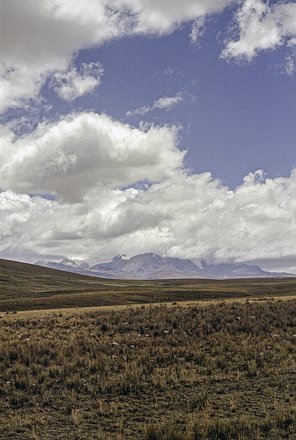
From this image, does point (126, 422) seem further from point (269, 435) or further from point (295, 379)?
point (295, 379)

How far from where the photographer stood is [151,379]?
16.7m

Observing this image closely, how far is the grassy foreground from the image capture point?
40.4 ft

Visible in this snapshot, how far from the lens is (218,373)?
17.3 m

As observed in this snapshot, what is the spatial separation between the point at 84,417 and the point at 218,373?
20.1ft

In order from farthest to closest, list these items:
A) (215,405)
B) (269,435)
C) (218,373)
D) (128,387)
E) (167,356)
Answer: (167,356), (218,373), (128,387), (215,405), (269,435)

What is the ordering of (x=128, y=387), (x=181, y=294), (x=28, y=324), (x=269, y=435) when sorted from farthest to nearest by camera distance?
(x=181, y=294) < (x=28, y=324) < (x=128, y=387) < (x=269, y=435)

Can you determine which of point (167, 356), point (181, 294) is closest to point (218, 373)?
point (167, 356)

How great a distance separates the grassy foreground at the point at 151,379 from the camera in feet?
40.4

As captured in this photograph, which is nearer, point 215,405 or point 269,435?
point 269,435

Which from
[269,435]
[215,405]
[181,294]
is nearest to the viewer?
[269,435]

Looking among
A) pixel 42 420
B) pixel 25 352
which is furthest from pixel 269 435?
pixel 25 352

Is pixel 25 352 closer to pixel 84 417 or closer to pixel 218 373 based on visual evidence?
pixel 84 417

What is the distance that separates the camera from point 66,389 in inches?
631

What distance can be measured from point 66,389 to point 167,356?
5.23m
